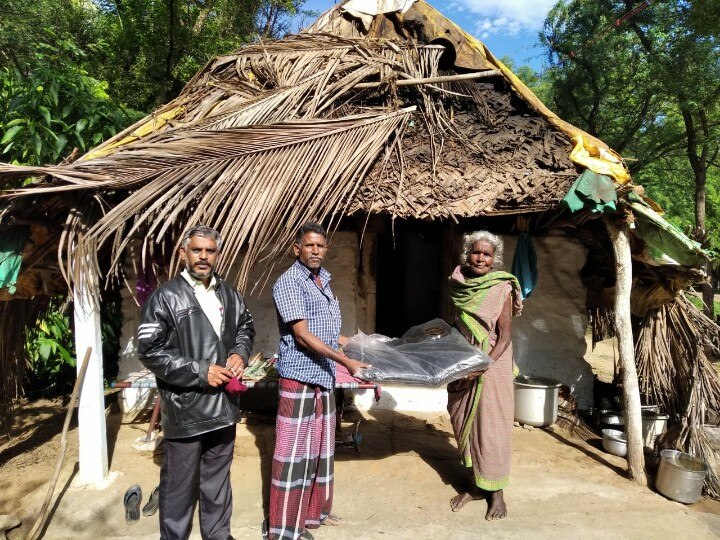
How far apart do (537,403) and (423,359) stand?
217 cm

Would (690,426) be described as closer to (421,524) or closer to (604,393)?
(604,393)

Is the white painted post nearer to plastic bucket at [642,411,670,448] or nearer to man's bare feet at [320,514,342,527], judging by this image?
man's bare feet at [320,514,342,527]

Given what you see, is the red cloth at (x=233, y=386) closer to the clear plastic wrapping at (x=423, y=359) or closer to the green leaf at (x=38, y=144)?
the clear plastic wrapping at (x=423, y=359)

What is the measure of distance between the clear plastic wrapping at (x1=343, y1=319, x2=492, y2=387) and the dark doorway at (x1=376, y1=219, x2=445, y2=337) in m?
3.81

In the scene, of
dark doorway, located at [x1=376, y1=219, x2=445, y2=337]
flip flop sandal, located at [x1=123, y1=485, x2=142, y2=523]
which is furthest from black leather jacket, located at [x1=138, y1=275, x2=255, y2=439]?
dark doorway, located at [x1=376, y1=219, x2=445, y2=337]

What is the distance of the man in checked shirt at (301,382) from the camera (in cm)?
247

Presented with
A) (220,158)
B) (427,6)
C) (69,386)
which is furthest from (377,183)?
(69,386)

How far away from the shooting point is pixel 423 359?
285 cm

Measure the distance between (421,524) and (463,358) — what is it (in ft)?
3.69

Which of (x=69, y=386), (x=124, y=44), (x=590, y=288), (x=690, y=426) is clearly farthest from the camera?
(x=124, y=44)

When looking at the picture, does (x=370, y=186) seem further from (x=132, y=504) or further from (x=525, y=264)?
(x=132, y=504)

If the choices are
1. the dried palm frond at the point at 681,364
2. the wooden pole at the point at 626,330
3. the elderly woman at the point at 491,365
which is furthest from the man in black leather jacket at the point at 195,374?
the dried palm frond at the point at 681,364

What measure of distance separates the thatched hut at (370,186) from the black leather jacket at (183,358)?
0.77m

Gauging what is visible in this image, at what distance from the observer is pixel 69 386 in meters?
6.14
